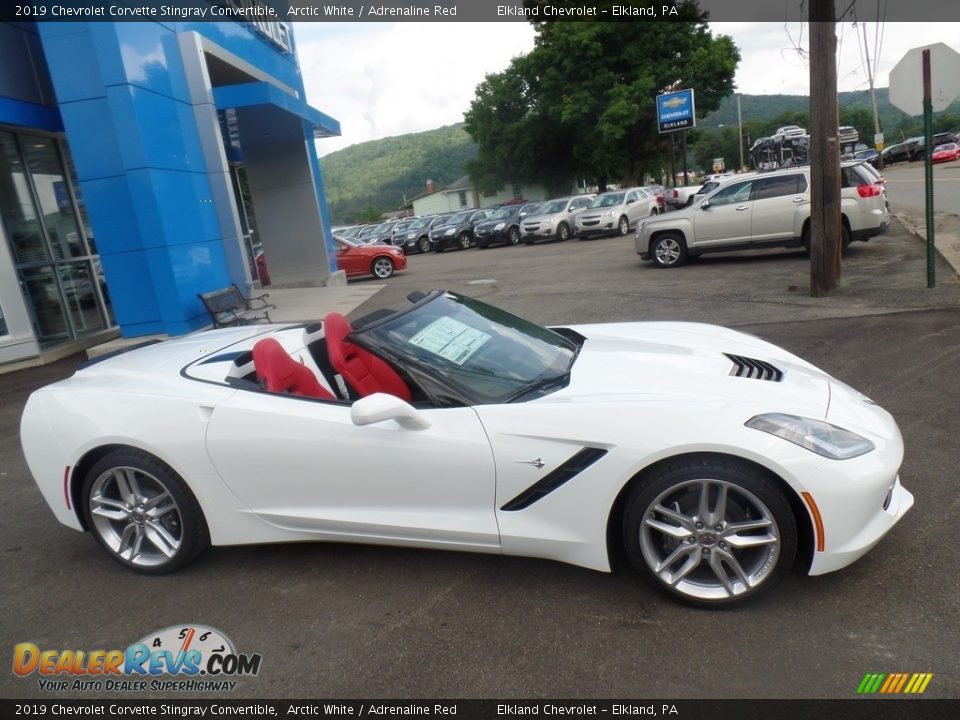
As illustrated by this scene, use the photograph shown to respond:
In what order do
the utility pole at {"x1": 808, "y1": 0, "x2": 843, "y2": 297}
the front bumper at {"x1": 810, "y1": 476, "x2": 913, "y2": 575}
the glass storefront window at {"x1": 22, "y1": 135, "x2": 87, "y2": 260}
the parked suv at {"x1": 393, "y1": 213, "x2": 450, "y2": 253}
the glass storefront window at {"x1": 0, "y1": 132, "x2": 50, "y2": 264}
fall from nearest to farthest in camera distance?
the front bumper at {"x1": 810, "y1": 476, "x2": 913, "y2": 575} < the utility pole at {"x1": 808, "y1": 0, "x2": 843, "y2": 297} < the glass storefront window at {"x1": 0, "y1": 132, "x2": 50, "y2": 264} < the glass storefront window at {"x1": 22, "y1": 135, "x2": 87, "y2": 260} < the parked suv at {"x1": 393, "y1": 213, "x2": 450, "y2": 253}

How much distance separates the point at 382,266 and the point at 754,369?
16777 mm

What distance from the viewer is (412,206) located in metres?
84.0

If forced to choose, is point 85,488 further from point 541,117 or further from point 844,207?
point 541,117

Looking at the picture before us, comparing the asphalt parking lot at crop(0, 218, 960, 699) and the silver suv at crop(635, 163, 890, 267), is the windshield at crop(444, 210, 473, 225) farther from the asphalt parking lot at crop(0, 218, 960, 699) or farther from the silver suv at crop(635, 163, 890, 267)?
the asphalt parking lot at crop(0, 218, 960, 699)

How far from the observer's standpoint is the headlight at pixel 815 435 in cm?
266

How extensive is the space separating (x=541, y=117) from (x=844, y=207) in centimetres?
3627

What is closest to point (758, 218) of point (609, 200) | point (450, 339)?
point (450, 339)

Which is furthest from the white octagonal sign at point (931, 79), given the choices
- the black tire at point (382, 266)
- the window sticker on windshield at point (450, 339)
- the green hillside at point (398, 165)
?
the green hillside at point (398, 165)

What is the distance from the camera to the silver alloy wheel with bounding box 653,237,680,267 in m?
13.8

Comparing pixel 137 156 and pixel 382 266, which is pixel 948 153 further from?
pixel 137 156

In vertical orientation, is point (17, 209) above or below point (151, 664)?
above

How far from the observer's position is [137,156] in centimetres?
934

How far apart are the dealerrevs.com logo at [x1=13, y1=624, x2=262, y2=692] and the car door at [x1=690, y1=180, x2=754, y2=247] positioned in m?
12.3

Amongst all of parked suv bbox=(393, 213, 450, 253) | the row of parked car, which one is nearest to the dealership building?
the row of parked car
